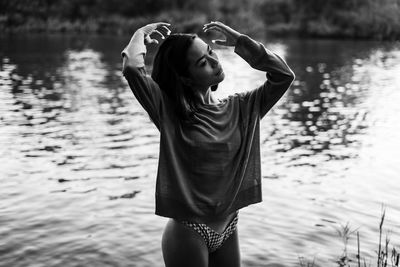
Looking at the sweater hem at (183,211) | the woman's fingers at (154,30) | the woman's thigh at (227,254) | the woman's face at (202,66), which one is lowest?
→ the woman's thigh at (227,254)

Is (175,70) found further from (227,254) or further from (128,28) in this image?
(128,28)

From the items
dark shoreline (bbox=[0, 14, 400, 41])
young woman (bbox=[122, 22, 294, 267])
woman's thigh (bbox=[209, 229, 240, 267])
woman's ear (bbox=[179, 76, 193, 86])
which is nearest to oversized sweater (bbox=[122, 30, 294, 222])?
young woman (bbox=[122, 22, 294, 267])

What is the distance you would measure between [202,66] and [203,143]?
44cm

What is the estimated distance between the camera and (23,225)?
24.6 ft

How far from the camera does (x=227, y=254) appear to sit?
3434 mm

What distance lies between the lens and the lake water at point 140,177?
6938mm

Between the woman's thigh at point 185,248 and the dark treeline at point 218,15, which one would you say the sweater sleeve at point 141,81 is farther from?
the dark treeline at point 218,15

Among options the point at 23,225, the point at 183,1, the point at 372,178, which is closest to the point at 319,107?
the point at 372,178

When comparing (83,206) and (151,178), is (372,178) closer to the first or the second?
(151,178)

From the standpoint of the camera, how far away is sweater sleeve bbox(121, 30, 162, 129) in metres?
3.02

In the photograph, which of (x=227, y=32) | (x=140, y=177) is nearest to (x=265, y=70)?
(x=227, y=32)

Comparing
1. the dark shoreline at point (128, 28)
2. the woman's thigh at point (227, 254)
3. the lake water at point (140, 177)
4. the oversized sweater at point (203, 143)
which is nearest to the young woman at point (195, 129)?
the oversized sweater at point (203, 143)

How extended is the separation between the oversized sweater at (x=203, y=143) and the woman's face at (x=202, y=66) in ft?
0.50

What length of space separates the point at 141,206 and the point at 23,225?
184 centimetres
